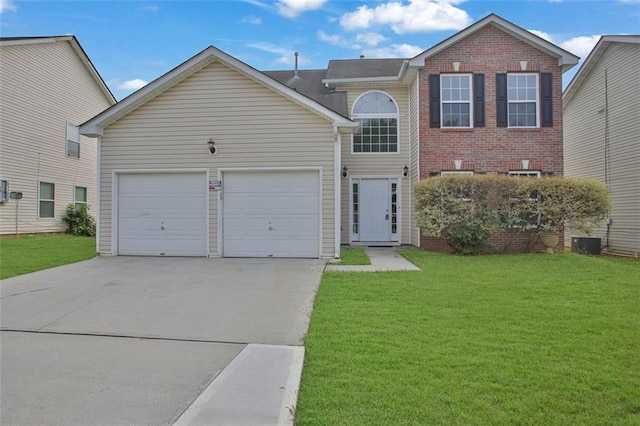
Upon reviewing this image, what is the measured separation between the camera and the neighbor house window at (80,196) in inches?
715

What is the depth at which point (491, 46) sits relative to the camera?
12664mm

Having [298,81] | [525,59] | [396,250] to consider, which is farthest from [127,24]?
[525,59]

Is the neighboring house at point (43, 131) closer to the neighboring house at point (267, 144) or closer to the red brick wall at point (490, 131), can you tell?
the neighboring house at point (267, 144)

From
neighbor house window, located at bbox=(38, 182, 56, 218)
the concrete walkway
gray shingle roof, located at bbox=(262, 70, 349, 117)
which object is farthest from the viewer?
neighbor house window, located at bbox=(38, 182, 56, 218)

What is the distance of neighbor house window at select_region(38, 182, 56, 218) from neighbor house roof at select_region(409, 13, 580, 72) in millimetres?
14970

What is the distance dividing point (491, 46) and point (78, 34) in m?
16.9

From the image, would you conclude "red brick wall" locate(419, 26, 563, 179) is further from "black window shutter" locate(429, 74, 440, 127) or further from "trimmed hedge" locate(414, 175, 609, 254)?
"trimmed hedge" locate(414, 175, 609, 254)

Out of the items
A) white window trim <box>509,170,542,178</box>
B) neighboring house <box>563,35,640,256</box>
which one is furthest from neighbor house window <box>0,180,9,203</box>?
neighboring house <box>563,35,640,256</box>

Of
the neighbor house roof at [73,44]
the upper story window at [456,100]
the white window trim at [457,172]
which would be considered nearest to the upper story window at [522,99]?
the upper story window at [456,100]

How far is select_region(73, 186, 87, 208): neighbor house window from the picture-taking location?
18156mm

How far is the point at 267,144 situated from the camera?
10.7m

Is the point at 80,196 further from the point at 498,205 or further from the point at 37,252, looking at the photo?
the point at 498,205

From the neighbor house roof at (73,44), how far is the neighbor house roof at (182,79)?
23.8ft

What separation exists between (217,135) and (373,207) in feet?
19.4
